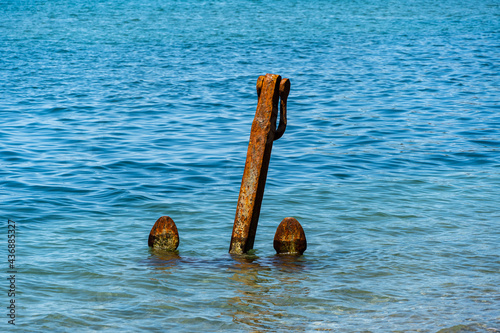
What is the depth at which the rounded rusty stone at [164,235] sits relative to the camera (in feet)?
26.7

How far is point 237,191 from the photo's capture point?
1124 centimetres

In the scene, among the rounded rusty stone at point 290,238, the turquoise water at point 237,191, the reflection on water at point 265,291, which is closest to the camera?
the reflection on water at point 265,291

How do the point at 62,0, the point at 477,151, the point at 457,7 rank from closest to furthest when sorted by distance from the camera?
1. the point at 477,151
2. the point at 457,7
3. the point at 62,0

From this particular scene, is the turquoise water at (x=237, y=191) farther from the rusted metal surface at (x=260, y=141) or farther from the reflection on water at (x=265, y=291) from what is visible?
the rusted metal surface at (x=260, y=141)

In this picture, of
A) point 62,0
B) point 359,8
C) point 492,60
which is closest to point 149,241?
point 492,60

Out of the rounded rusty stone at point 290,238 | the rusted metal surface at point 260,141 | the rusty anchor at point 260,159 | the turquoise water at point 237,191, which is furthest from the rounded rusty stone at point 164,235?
the rounded rusty stone at point 290,238

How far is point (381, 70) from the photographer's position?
26.2 meters

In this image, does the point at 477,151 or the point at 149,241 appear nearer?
the point at 149,241

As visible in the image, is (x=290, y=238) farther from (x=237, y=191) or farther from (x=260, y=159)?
(x=237, y=191)

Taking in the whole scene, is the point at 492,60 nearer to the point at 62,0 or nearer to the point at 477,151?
the point at 477,151

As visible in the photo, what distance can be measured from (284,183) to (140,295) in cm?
528

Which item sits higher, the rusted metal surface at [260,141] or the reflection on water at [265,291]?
the rusted metal surface at [260,141]

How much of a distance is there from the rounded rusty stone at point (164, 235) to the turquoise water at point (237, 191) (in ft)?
0.49

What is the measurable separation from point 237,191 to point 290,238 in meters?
3.32
